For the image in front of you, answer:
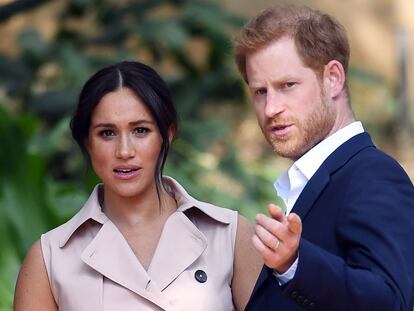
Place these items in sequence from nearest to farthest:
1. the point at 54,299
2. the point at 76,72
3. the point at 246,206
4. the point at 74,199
A: 1. the point at 54,299
2. the point at 74,199
3. the point at 246,206
4. the point at 76,72

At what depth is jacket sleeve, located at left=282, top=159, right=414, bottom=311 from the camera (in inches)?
88.2

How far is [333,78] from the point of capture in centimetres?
259

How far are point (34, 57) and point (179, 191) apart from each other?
15.3ft

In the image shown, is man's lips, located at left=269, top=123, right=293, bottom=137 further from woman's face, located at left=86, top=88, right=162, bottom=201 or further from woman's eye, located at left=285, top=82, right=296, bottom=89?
woman's face, located at left=86, top=88, right=162, bottom=201

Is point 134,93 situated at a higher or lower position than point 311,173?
higher

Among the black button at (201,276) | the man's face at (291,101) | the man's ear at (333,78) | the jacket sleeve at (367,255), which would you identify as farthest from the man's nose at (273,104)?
the black button at (201,276)

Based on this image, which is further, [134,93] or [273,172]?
[273,172]

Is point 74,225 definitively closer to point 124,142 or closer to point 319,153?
point 124,142

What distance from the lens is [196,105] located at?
26.0 ft

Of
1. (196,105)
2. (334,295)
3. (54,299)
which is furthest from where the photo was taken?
(196,105)

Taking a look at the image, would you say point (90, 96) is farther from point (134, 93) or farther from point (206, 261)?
point (206, 261)

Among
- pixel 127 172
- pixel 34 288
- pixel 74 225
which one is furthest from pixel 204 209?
pixel 34 288

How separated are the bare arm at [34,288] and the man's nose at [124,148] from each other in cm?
34

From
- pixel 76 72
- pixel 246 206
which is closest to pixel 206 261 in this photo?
pixel 246 206
